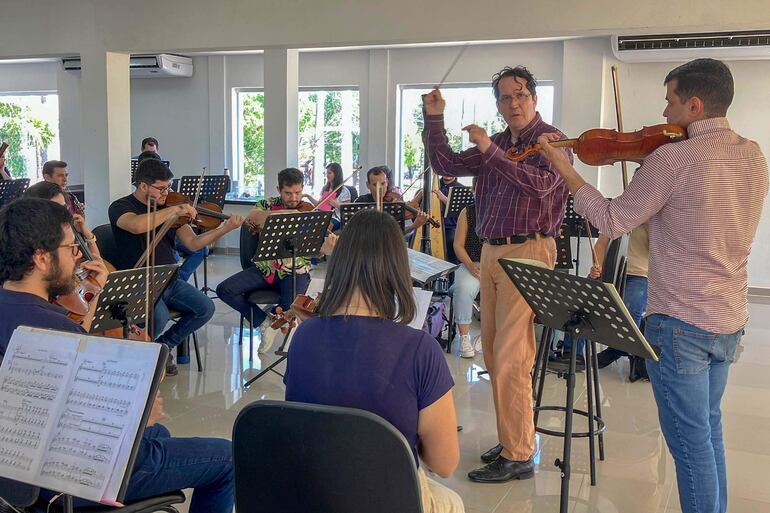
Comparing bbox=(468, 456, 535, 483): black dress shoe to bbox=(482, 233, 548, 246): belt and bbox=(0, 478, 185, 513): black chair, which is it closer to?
bbox=(482, 233, 548, 246): belt

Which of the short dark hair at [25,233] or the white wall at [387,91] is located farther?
the white wall at [387,91]

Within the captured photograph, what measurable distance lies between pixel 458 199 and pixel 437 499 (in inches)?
156

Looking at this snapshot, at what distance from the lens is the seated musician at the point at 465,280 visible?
5168 millimetres

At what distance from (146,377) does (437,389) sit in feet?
2.10

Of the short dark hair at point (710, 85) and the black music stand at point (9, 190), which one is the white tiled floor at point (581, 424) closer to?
the short dark hair at point (710, 85)

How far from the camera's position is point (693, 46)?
695 cm

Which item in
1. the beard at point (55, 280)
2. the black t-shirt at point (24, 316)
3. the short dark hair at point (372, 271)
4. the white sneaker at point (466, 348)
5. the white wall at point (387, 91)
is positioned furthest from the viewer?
the white wall at point (387, 91)

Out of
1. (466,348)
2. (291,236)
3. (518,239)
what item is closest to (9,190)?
(291,236)

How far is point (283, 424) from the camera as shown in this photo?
4.90 feet

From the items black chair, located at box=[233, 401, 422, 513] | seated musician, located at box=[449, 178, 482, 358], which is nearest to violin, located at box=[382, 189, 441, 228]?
seated musician, located at box=[449, 178, 482, 358]

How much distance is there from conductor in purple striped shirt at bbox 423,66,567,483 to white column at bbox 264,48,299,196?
3913 millimetres

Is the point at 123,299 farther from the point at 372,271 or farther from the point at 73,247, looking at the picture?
the point at 372,271

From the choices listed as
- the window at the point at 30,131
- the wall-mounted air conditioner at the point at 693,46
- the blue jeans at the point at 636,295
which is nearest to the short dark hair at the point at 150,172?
the blue jeans at the point at 636,295

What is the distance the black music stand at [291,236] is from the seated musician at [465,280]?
1.14m
